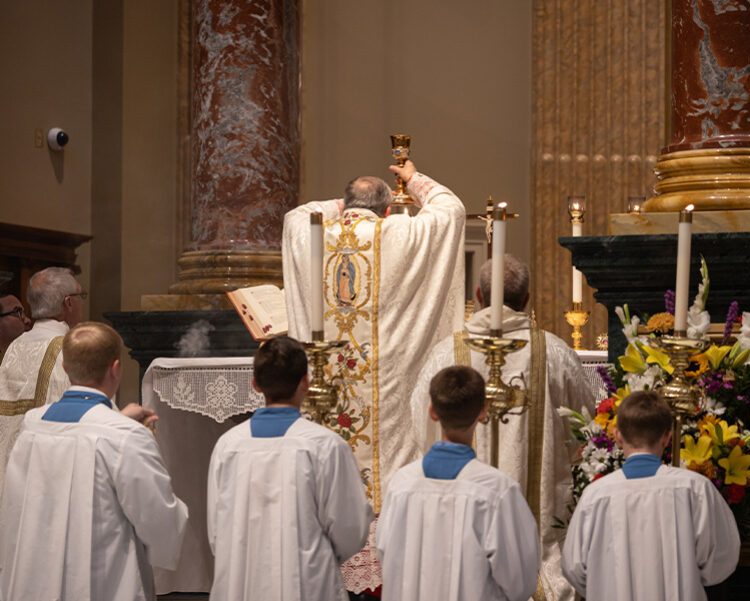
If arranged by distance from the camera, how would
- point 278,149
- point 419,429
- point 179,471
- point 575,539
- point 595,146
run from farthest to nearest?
point 595,146
point 278,149
point 179,471
point 419,429
point 575,539

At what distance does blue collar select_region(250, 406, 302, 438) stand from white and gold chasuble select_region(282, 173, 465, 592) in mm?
1657

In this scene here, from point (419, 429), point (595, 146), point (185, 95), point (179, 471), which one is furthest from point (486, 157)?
point (419, 429)

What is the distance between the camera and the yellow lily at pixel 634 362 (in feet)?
10.9

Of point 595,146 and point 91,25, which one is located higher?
point 91,25

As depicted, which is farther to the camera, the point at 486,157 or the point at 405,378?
the point at 486,157

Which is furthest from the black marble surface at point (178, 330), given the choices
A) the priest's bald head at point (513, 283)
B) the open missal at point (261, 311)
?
the priest's bald head at point (513, 283)

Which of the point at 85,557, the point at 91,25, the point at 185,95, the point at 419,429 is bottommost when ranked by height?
the point at 85,557

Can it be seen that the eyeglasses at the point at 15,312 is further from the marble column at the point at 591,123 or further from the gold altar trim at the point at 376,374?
the marble column at the point at 591,123

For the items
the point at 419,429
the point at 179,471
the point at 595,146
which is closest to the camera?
the point at 419,429

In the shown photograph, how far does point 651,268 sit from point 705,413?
88cm

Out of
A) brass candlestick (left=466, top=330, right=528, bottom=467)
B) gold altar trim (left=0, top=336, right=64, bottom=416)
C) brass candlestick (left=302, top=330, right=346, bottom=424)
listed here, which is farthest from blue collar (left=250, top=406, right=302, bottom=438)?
gold altar trim (left=0, top=336, right=64, bottom=416)

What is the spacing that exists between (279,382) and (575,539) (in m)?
0.90

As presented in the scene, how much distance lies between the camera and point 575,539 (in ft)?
10.0

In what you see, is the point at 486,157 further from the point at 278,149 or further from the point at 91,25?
the point at 91,25
